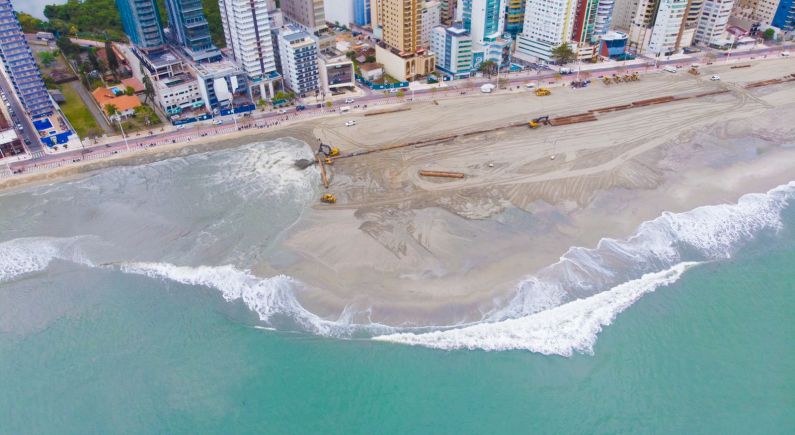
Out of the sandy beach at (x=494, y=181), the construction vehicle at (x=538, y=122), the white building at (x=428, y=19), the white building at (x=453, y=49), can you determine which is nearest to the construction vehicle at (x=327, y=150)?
the sandy beach at (x=494, y=181)

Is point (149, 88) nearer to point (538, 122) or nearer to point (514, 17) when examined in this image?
point (538, 122)

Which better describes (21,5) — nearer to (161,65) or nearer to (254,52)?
(161,65)

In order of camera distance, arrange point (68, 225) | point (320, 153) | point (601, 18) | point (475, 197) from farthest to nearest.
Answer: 1. point (601, 18)
2. point (320, 153)
3. point (475, 197)
4. point (68, 225)

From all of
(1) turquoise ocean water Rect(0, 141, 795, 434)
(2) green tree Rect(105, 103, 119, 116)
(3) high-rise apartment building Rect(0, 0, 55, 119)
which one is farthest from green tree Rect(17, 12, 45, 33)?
(1) turquoise ocean water Rect(0, 141, 795, 434)

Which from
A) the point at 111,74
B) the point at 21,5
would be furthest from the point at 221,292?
the point at 21,5

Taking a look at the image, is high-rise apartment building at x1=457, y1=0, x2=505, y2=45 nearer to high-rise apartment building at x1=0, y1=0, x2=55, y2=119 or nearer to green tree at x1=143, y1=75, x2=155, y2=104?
green tree at x1=143, y1=75, x2=155, y2=104

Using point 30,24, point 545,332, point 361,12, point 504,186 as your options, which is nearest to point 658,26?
point 361,12
